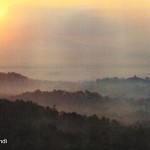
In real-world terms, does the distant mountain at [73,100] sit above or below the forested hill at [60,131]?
above

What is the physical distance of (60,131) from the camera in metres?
1.79

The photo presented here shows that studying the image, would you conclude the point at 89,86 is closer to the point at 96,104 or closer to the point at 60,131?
the point at 96,104

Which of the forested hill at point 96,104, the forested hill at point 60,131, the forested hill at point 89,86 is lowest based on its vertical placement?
the forested hill at point 60,131

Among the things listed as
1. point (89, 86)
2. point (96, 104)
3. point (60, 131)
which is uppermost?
point (89, 86)

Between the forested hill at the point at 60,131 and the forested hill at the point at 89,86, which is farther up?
the forested hill at the point at 89,86

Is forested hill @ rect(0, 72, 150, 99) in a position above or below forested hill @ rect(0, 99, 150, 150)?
above

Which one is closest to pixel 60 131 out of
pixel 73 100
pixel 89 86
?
pixel 73 100

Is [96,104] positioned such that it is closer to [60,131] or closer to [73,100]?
[73,100]

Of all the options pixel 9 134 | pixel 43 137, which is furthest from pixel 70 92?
pixel 9 134

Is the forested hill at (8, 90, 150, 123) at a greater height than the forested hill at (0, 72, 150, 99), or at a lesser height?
lesser

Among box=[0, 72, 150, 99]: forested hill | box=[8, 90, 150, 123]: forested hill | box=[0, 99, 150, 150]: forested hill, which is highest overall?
box=[0, 72, 150, 99]: forested hill

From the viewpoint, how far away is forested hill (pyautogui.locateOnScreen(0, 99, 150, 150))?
69.5 inches

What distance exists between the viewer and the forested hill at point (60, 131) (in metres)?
1.76

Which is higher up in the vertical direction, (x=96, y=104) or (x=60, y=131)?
(x=96, y=104)
